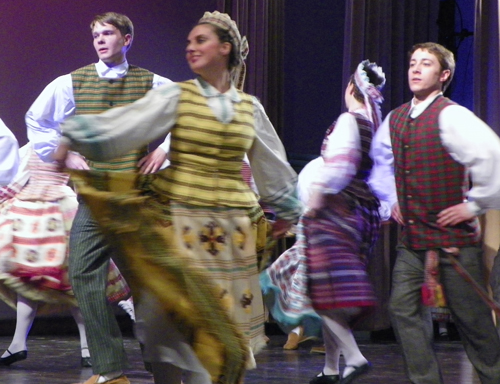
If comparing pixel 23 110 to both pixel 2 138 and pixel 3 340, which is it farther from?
pixel 2 138

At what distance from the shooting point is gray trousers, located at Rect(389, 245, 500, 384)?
11.5 feet

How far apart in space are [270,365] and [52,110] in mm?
1842

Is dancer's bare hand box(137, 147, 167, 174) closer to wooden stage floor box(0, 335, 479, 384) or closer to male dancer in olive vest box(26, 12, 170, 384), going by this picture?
male dancer in olive vest box(26, 12, 170, 384)

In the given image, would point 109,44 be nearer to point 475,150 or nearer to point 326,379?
point 475,150

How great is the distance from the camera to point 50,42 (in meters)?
6.64

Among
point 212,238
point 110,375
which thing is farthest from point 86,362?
point 212,238

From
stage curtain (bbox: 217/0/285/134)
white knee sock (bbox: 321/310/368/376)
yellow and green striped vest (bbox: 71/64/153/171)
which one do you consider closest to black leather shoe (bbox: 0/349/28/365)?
yellow and green striped vest (bbox: 71/64/153/171)

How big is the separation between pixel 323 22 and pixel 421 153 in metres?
4.33

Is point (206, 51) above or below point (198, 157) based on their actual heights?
above

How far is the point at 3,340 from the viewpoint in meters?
6.10

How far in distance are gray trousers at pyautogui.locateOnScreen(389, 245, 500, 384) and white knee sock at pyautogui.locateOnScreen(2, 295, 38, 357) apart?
1998 mm

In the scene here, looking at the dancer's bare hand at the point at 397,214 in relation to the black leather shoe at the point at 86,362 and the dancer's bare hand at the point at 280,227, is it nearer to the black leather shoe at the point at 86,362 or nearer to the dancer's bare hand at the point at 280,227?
the dancer's bare hand at the point at 280,227

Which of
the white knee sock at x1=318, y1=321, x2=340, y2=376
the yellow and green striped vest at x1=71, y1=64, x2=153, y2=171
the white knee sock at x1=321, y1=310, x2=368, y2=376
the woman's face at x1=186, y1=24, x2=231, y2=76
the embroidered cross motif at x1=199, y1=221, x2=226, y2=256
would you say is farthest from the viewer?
the white knee sock at x1=318, y1=321, x2=340, y2=376

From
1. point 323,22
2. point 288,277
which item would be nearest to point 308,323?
point 288,277
